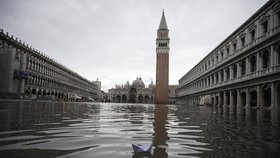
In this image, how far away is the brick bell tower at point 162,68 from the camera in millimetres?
78750

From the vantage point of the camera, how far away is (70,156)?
2.59 metres

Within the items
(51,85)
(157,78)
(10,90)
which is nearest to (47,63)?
(51,85)

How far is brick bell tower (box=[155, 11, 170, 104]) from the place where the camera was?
→ 7875 centimetres

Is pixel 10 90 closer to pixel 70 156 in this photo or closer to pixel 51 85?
pixel 70 156

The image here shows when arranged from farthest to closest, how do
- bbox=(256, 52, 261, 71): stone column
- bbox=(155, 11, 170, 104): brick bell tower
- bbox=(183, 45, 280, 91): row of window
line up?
bbox=(155, 11, 170, 104): brick bell tower → bbox=(256, 52, 261, 71): stone column → bbox=(183, 45, 280, 91): row of window

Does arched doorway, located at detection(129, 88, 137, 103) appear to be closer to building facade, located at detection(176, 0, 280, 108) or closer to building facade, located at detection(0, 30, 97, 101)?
building facade, located at detection(0, 30, 97, 101)

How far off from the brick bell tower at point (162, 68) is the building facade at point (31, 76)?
85.4 feet

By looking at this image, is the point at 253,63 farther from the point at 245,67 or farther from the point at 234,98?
the point at 234,98

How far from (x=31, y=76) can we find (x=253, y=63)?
45758 mm

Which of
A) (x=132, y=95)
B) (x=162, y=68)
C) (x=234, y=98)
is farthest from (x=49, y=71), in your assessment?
(x=132, y=95)

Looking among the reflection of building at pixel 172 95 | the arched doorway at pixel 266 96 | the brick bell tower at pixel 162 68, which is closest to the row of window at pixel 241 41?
the arched doorway at pixel 266 96

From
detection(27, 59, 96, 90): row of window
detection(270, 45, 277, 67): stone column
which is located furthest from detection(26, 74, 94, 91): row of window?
detection(270, 45, 277, 67): stone column

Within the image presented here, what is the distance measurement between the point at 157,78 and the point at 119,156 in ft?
256

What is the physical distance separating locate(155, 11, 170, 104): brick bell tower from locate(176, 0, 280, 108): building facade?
121 feet
